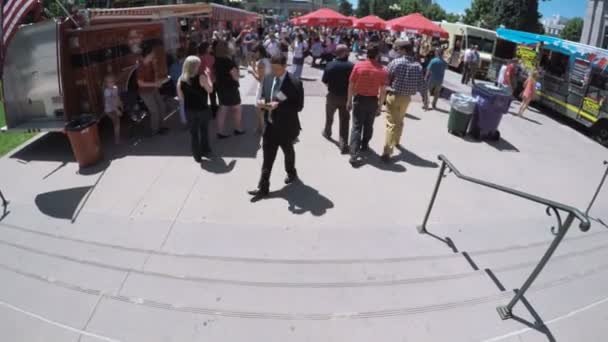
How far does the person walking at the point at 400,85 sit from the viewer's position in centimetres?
609

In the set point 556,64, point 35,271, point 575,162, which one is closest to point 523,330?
point 35,271

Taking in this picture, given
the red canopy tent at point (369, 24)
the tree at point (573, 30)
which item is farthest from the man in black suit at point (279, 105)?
the tree at point (573, 30)

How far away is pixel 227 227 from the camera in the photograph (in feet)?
14.6

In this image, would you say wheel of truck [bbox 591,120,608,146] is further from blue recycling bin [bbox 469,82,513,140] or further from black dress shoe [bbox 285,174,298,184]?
black dress shoe [bbox 285,174,298,184]

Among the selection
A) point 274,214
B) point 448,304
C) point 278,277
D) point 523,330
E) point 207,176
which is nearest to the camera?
point 523,330

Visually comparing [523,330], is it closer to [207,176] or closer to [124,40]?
[207,176]

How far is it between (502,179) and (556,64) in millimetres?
8529

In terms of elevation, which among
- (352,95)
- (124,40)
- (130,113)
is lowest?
(130,113)

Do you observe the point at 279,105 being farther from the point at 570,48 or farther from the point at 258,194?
the point at 570,48

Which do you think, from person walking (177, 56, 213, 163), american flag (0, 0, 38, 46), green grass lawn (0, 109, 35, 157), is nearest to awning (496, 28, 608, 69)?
person walking (177, 56, 213, 163)

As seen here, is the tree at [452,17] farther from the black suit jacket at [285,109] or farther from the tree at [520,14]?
the black suit jacket at [285,109]

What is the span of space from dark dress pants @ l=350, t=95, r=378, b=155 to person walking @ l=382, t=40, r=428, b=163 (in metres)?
0.33

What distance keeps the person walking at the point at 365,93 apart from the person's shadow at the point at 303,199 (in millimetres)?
1238

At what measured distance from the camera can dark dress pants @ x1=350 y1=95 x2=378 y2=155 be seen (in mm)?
6106
